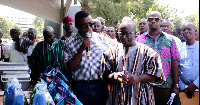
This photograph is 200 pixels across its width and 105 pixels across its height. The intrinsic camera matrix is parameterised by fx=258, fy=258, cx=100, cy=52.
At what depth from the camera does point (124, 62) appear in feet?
7.89

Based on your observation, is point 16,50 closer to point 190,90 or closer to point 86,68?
point 86,68

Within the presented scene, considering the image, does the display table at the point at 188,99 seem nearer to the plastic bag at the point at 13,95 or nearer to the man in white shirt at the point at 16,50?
the plastic bag at the point at 13,95

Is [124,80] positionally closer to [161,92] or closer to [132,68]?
[132,68]

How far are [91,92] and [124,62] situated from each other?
28.8 inches

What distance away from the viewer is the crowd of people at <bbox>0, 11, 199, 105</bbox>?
2.38m

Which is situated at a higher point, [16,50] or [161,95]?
[16,50]

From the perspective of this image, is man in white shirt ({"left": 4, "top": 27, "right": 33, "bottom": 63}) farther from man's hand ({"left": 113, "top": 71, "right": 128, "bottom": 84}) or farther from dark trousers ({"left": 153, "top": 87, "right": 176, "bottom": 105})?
man's hand ({"left": 113, "top": 71, "right": 128, "bottom": 84})

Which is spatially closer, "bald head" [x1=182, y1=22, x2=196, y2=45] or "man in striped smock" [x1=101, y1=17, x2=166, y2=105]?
"man in striped smock" [x1=101, y1=17, x2=166, y2=105]

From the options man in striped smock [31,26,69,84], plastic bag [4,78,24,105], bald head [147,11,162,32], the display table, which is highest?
bald head [147,11,162,32]

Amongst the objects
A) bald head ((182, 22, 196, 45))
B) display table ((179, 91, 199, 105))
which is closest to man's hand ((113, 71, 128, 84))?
display table ((179, 91, 199, 105))

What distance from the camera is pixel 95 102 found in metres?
2.96

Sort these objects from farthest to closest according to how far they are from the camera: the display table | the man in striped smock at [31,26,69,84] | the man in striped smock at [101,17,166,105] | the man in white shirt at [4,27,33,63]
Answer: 1. the man in white shirt at [4,27,33,63]
2. the man in striped smock at [31,26,69,84]
3. the display table
4. the man in striped smock at [101,17,166,105]

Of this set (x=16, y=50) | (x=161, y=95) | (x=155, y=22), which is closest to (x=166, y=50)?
(x=155, y=22)

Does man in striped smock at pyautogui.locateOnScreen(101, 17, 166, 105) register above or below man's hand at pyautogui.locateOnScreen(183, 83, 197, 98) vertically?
above
